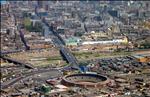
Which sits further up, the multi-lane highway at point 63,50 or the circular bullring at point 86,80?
the circular bullring at point 86,80

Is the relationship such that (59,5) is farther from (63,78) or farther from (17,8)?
(63,78)

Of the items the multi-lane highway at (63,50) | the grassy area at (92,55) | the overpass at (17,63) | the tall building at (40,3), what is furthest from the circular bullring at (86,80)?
the tall building at (40,3)

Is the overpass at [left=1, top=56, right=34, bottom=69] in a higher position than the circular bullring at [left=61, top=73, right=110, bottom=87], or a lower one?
lower

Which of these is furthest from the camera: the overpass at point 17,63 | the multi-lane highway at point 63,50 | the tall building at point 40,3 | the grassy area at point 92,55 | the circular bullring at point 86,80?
the tall building at point 40,3

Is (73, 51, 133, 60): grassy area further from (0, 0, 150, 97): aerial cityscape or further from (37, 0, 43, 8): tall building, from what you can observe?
(37, 0, 43, 8): tall building

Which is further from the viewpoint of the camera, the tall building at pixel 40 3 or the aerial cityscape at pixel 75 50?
the tall building at pixel 40 3

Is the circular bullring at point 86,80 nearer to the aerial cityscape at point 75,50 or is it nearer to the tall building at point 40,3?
the aerial cityscape at point 75,50

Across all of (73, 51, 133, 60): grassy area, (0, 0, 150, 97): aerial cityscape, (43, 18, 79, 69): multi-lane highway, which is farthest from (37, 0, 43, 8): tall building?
(73, 51, 133, 60): grassy area

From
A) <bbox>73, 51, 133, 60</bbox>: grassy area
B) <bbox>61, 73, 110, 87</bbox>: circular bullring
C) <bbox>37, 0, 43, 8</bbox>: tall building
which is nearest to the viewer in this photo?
<bbox>61, 73, 110, 87</bbox>: circular bullring

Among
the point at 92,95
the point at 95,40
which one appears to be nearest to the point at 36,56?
the point at 95,40
